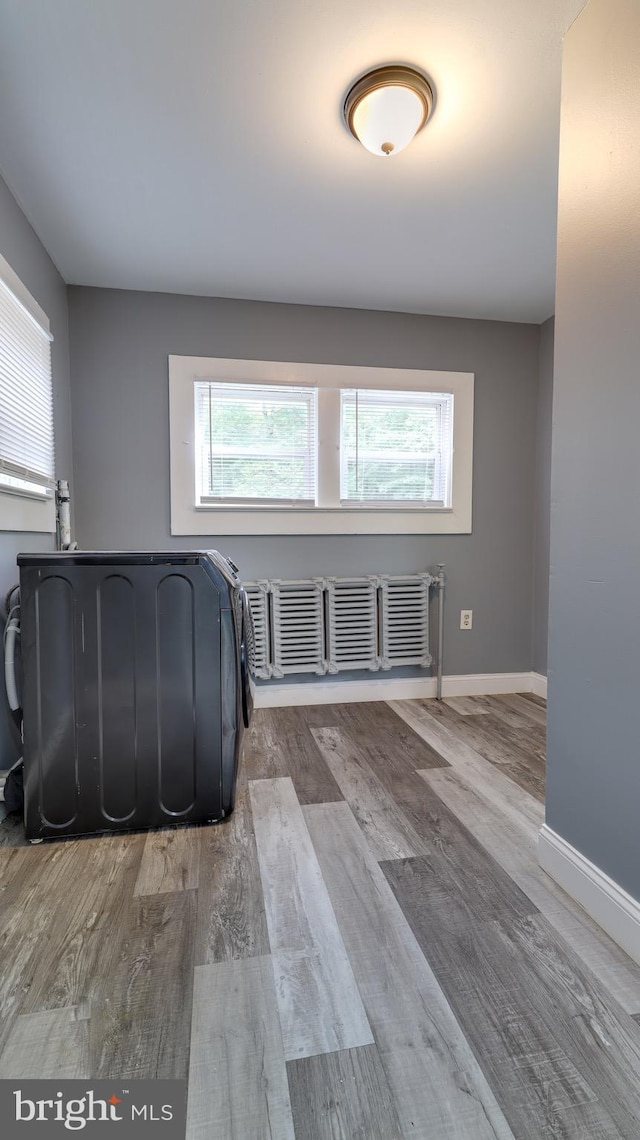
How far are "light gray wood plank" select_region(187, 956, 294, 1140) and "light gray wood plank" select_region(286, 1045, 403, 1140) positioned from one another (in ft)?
0.08

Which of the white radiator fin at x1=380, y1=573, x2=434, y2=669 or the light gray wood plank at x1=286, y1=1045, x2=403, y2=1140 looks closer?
the light gray wood plank at x1=286, y1=1045, x2=403, y2=1140

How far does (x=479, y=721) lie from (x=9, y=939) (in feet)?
7.35

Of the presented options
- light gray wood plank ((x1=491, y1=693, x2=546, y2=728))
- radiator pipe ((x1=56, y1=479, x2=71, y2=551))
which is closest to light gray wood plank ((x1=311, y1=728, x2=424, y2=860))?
light gray wood plank ((x1=491, y1=693, x2=546, y2=728))

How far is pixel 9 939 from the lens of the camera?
125 cm

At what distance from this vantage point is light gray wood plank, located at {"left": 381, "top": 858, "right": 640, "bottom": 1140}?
86 centimetres

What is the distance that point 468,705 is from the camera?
3051 mm

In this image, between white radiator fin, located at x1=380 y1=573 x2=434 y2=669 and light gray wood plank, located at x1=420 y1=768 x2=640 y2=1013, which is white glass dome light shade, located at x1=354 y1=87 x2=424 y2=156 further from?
light gray wood plank, located at x1=420 y1=768 x2=640 y2=1013

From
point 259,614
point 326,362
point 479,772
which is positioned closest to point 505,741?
point 479,772

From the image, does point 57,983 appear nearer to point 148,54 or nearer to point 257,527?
point 257,527

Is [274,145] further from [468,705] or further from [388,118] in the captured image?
[468,705]

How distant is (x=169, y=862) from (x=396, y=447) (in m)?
2.41

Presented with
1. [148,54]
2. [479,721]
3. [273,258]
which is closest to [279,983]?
[479,721]

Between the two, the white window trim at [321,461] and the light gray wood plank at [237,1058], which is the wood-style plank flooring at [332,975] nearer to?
the light gray wood plank at [237,1058]

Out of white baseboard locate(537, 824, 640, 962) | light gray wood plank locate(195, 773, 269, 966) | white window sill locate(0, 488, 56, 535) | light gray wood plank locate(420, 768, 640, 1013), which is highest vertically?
white window sill locate(0, 488, 56, 535)
